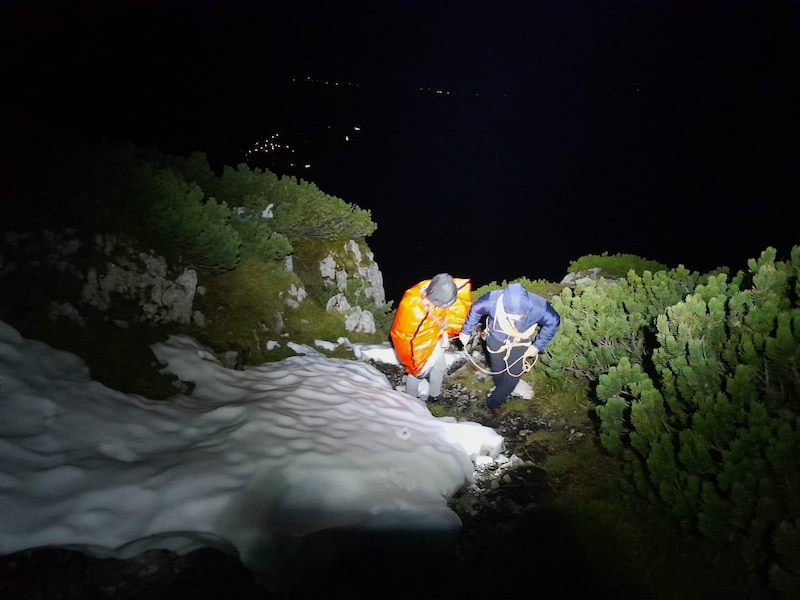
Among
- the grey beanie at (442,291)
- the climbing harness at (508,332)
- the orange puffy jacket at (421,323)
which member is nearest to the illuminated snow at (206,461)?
the orange puffy jacket at (421,323)

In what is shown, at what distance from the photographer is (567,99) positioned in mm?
171875

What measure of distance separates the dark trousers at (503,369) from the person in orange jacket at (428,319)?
629 millimetres

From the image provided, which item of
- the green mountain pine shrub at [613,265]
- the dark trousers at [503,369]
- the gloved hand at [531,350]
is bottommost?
the dark trousers at [503,369]

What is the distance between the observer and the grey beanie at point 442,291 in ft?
19.6

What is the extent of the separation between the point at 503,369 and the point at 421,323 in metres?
1.51

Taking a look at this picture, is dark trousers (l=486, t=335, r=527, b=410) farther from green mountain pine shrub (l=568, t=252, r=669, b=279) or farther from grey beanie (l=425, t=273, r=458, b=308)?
green mountain pine shrub (l=568, t=252, r=669, b=279)

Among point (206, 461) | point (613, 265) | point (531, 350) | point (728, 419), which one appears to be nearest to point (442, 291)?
point (531, 350)

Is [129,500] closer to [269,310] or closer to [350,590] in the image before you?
[350,590]

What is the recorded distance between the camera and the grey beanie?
596 cm

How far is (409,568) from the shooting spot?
3.57 metres

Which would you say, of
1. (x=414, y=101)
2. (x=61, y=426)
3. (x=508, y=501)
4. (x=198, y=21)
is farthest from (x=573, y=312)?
(x=414, y=101)

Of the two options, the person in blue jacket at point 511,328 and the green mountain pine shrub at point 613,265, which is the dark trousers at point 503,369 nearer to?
the person in blue jacket at point 511,328

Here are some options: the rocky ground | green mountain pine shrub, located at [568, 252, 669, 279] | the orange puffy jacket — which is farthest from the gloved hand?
green mountain pine shrub, located at [568, 252, 669, 279]

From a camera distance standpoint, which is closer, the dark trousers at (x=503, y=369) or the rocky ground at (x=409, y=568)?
the rocky ground at (x=409, y=568)
